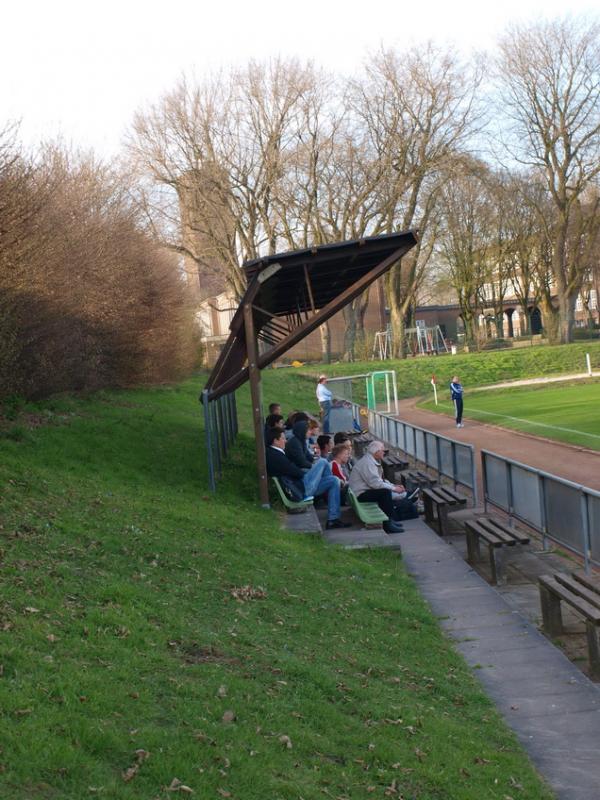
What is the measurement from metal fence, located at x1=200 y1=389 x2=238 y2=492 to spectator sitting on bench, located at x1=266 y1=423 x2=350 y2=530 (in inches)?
35.1

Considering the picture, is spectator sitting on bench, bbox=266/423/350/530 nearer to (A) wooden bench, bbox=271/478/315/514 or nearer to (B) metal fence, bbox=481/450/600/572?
(A) wooden bench, bbox=271/478/315/514

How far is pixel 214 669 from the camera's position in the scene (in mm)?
6469

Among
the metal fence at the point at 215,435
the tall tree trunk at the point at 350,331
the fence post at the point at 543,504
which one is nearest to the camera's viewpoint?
the fence post at the point at 543,504

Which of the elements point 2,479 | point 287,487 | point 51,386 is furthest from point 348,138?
point 2,479

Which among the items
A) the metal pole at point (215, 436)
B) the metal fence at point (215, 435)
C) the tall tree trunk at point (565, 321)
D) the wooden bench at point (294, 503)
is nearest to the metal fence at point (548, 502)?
the wooden bench at point (294, 503)

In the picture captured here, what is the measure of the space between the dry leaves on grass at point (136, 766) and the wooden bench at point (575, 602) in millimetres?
4134

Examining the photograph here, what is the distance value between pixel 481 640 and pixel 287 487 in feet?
21.8

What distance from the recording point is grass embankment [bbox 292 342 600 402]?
59.2m

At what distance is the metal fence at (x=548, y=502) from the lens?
10922 mm

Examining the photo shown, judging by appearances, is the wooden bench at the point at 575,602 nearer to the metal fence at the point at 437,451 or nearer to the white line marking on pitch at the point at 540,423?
the metal fence at the point at 437,451

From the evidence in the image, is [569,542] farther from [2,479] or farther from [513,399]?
[513,399]

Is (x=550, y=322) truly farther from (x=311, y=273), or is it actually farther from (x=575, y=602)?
(x=575, y=602)

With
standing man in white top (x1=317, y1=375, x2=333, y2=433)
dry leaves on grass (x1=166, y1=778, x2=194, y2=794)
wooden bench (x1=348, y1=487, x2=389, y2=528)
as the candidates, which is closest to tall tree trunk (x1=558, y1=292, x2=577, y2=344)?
standing man in white top (x1=317, y1=375, x2=333, y2=433)

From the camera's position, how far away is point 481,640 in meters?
8.88
